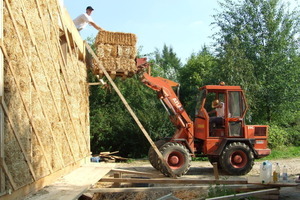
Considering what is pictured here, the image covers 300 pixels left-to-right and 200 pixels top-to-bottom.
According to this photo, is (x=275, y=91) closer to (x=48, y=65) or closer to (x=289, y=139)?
(x=289, y=139)

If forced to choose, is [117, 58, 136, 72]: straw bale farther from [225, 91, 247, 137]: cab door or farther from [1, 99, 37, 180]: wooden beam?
[1, 99, 37, 180]: wooden beam

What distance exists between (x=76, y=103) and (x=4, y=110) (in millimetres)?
4614

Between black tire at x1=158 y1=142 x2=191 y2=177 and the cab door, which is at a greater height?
the cab door

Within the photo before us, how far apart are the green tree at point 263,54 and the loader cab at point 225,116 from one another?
708cm

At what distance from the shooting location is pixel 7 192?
16.2 feet

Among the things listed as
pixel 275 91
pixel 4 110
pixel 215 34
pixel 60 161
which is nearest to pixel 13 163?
pixel 4 110

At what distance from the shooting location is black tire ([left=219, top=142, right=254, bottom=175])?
37.5 ft

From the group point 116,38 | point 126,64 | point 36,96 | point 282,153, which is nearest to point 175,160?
point 126,64

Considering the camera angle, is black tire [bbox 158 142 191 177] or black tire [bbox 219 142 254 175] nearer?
black tire [bbox 158 142 191 177]

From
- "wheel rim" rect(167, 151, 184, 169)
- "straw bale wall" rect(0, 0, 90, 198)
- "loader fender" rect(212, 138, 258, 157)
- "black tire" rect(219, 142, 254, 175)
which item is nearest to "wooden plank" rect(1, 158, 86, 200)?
"straw bale wall" rect(0, 0, 90, 198)

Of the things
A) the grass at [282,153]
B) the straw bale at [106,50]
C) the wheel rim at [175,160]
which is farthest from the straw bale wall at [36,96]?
the grass at [282,153]

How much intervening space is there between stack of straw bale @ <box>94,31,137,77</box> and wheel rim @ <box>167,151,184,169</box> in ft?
9.68

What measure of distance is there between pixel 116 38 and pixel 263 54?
13.3m

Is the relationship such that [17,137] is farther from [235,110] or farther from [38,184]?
[235,110]
